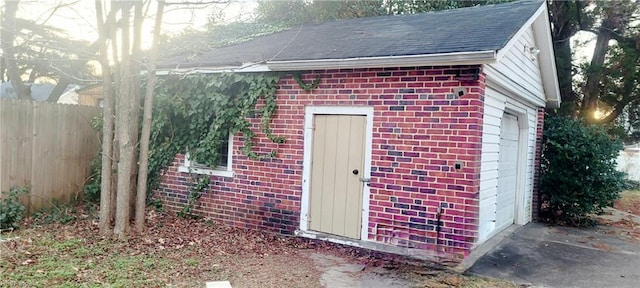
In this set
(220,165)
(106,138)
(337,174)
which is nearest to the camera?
(106,138)

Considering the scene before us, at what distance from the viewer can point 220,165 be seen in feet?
25.0

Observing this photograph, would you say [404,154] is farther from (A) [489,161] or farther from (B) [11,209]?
(B) [11,209]

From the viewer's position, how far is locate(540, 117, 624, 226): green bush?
29.5ft

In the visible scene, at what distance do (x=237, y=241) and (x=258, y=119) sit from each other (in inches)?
73.9

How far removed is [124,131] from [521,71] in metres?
6.25

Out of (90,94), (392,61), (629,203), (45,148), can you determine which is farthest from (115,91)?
(90,94)

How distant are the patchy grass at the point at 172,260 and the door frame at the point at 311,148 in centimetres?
36

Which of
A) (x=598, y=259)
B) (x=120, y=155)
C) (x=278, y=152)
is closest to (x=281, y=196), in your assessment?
(x=278, y=152)

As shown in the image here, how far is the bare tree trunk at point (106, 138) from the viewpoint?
607cm

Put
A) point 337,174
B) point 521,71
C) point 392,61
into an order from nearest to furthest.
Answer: point 392,61 → point 337,174 → point 521,71

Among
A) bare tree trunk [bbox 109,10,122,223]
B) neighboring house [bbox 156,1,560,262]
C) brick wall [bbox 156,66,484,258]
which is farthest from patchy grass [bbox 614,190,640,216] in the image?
bare tree trunk [bbox 109,10,122,223]

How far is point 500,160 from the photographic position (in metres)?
7.69

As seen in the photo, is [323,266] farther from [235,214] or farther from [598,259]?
[598,259]

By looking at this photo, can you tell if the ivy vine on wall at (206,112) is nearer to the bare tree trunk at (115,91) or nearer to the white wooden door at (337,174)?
the white wooden door at (337,174)
